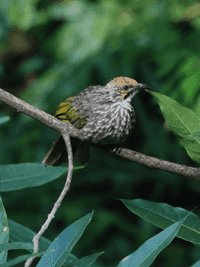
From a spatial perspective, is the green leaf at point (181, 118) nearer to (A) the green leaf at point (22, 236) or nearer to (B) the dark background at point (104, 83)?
(A) the green leaf at point (22, 236)

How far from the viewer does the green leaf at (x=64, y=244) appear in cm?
76

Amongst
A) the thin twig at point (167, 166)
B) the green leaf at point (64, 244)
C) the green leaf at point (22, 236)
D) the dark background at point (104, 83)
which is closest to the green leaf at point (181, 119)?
the thin twig at point (167, 166)

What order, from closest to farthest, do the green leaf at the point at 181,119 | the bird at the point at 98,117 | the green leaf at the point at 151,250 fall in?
the green leaf at the point at 151,250 < the green leaf at the point at 181,119 < the bird at the point at 98,117

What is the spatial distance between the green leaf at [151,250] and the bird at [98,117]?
2.36 feet

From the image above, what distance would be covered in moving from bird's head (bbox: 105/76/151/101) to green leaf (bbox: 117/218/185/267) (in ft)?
2.79

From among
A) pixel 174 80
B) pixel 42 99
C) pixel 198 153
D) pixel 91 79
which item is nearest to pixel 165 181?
pixel 174 80

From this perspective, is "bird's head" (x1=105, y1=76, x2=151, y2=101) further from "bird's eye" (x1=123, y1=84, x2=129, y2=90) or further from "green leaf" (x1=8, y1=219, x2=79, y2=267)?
"green leaf" (x1=8, y1=219, x2=79, y2=267)

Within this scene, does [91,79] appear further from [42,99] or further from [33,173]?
[33,173]

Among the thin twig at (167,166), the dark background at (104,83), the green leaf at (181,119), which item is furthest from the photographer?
the dark background at (104,83)

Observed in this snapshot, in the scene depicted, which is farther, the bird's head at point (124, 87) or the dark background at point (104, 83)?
the dark background at point (104, 83)

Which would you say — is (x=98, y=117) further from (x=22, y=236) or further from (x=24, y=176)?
(x=22, y=236)

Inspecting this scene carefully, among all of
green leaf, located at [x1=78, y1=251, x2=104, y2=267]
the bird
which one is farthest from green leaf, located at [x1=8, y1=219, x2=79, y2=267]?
green leaf, located at [x1=78, y1=251, x2=104, y2=267]

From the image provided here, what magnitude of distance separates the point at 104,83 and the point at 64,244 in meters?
1.84

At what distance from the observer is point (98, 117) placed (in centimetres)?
147
